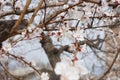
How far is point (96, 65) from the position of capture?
233 inches

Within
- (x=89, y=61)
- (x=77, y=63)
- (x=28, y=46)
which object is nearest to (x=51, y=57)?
(x=28, y=46)

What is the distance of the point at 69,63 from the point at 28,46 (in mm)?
4317

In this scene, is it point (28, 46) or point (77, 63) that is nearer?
point (77, 63)

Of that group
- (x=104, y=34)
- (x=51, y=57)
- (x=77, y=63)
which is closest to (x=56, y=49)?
(x=51, y=57)

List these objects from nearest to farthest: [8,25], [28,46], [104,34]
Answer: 1. [8,25]
2. [104,34]
3. [28,46]

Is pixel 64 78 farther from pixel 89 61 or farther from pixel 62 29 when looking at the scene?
pixel 89 61

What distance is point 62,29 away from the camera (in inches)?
73.9

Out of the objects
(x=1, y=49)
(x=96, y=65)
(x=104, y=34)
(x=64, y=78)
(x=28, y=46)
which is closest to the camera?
(x=64, y=78)

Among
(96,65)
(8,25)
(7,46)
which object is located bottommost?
(96,65)

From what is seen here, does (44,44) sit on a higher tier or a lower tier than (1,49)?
lower

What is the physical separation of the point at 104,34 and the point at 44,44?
0.86 metres

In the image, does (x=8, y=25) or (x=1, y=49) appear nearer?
(x=8, y=25)

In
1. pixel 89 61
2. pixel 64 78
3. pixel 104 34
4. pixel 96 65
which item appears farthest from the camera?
pixel 96 65

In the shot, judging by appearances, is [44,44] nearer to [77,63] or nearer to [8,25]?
[8,25]
